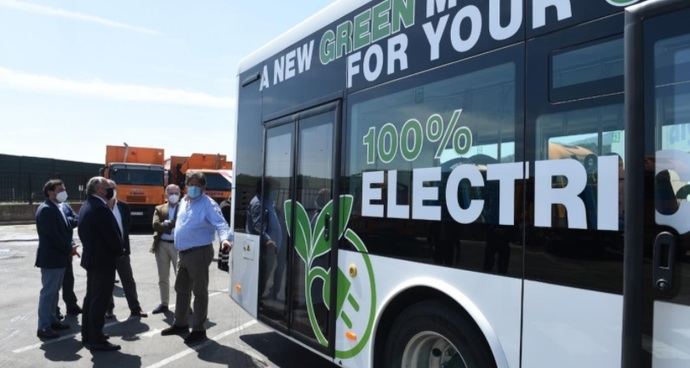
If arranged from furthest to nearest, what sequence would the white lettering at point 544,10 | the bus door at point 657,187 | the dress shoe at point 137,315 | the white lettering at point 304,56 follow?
the dress shoe at point 137,315, the white lettering at point 304,56, the white lettering at point 544,10, the bus door at point 657,187

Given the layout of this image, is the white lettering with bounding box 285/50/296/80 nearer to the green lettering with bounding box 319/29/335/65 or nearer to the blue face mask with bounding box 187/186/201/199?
the green lettering with bounding box 319/29/335/65

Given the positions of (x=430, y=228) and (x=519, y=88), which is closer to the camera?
(x=519, y=88)

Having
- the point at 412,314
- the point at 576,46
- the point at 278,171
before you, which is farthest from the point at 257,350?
the point at 576,46

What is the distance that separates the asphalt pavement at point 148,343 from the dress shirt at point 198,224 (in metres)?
1.12

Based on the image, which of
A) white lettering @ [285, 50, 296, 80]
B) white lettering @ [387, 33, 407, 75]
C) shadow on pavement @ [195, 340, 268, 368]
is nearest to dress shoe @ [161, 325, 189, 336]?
shadow on pavement @ [195, 340, 268, 368]

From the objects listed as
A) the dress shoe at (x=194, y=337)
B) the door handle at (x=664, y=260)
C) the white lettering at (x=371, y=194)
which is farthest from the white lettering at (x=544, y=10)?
the dress shoe at (x=194, y=337)

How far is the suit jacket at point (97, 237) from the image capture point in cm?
540

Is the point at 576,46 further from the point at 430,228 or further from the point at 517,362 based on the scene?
the point at 517,362

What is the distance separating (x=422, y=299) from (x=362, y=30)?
6.48 ft

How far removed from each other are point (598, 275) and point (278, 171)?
10.7ft

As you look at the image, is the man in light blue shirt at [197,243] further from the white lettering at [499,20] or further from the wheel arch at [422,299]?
the white lettering at [499,20]

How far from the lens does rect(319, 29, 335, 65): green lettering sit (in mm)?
4230

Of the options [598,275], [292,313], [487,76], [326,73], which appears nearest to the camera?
[598,275]

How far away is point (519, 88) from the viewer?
269 cm
